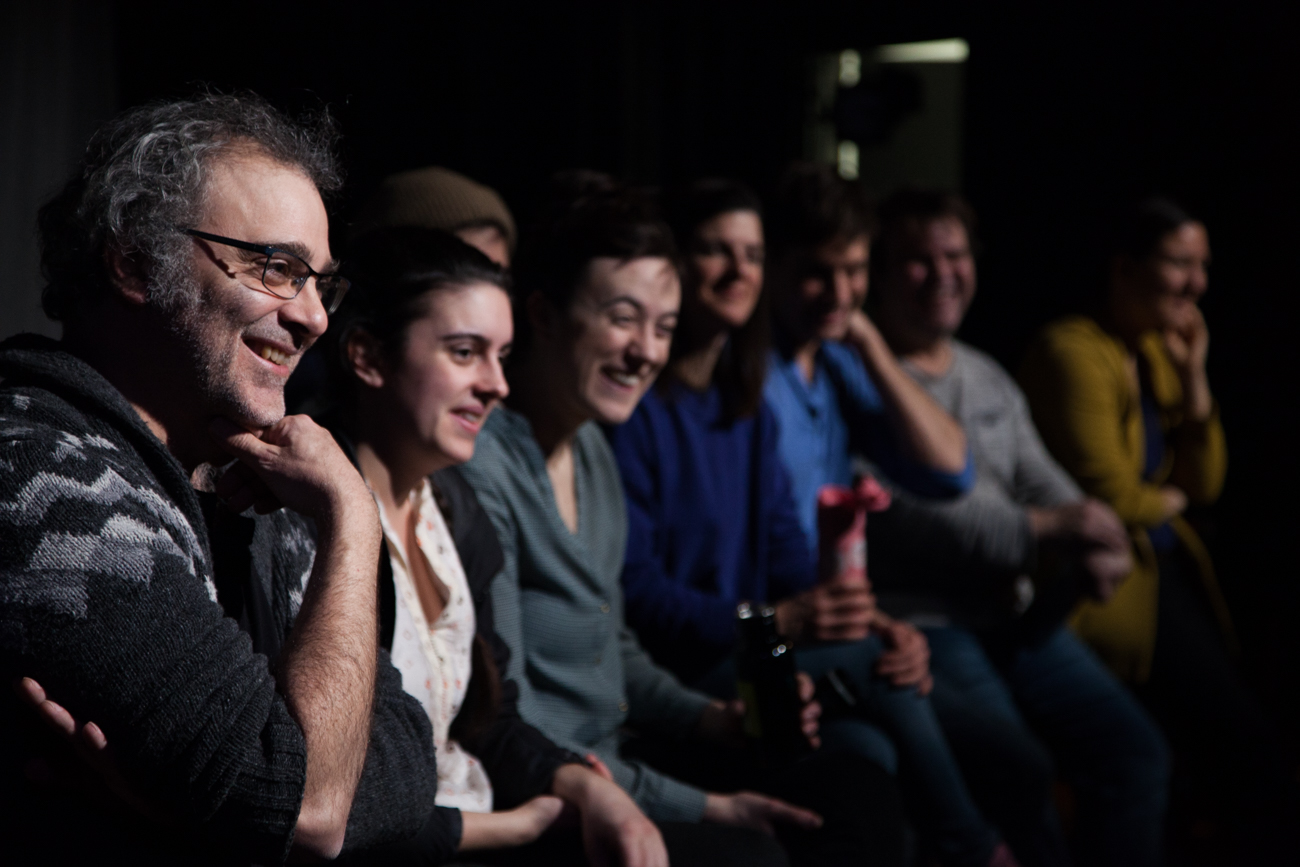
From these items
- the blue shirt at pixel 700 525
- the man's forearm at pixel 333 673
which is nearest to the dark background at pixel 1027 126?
the blue shirt at pixel 700 525

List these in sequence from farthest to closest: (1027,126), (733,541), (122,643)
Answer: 1. (1027,126)
2. (733,541)
3. (122,643)

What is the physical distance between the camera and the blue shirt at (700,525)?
214cm

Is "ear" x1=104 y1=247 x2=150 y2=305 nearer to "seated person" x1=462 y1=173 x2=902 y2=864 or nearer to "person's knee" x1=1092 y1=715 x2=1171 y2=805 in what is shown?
"seated person" x1=462 y1=173 x2=902 y2=864

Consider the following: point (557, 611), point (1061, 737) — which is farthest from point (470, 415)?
point (1061, 737)

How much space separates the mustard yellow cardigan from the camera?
2955mm

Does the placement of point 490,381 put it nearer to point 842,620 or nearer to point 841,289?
point 842,620

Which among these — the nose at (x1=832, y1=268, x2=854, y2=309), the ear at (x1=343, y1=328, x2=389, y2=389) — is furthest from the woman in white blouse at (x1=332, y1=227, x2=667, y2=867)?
the nose at (x1=832, y1=268, x2=854, y2=309)

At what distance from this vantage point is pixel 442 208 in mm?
2201

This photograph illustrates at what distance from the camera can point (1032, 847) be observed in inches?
95.3

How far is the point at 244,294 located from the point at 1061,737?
219 cm

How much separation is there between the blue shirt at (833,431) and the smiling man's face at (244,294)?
1.46 m

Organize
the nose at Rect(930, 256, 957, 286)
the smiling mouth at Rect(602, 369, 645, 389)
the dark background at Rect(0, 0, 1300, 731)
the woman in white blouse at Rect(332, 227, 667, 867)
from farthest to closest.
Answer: the dark background at Rect(0, 0, 1300, 731) → the nose at Rect(930, 256, 957, 286) → the smiling mouth at Rect(602, 369, 645, 389) → the woman in white blouse at Rect(332, 227, 667, 867)

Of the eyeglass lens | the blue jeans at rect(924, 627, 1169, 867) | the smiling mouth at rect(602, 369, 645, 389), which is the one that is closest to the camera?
the eyeglass lens

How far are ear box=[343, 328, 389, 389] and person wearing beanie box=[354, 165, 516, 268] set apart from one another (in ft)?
2.06
